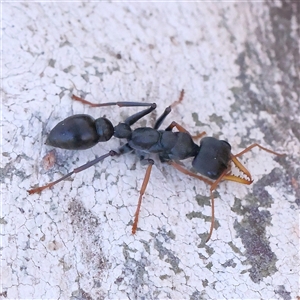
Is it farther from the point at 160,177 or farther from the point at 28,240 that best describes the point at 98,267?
the point at 160,177

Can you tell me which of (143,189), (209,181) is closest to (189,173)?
(209,181)

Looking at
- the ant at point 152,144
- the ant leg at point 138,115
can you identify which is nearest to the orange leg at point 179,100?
the ant at point 152,144

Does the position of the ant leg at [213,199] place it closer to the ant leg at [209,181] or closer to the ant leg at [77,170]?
the ant leg at [209,181]

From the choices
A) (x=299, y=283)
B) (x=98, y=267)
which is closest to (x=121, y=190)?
(x=98, y=267)

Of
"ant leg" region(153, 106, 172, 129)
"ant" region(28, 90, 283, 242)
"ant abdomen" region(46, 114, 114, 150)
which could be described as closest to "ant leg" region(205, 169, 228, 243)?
"ant" region(28, 90, 283, 242)

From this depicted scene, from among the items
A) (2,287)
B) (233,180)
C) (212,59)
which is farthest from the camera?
(212,59)

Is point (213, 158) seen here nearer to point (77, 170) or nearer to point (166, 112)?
point (166, 112)

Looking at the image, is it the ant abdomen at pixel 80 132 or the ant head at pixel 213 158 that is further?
the ant head at pixel 213 158
